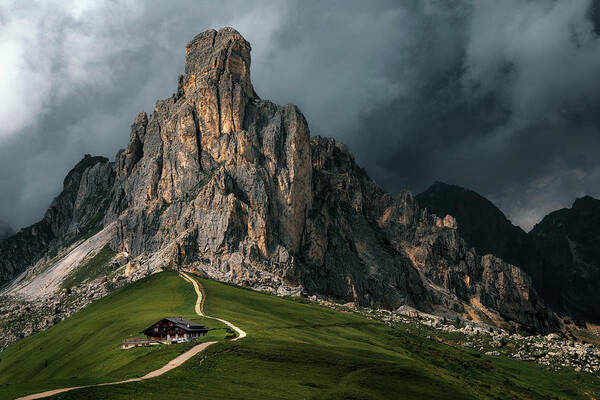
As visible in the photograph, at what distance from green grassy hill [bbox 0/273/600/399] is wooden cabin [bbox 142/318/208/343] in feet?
21.2

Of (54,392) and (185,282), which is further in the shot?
(185,282)

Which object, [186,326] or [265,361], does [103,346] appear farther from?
[265,361]

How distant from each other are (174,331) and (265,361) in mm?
24381

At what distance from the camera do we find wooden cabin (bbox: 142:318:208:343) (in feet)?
252

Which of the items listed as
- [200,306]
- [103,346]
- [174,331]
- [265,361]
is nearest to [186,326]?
[174,331]

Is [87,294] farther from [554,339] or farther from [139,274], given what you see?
[554,339]

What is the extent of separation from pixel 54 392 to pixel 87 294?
151 meters

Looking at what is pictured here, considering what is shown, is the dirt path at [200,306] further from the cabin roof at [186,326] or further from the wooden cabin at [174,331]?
the wooden cabin at [174,331]

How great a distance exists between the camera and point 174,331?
77.9 metres

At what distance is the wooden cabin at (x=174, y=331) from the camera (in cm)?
7669

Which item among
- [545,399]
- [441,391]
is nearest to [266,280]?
[545,399]

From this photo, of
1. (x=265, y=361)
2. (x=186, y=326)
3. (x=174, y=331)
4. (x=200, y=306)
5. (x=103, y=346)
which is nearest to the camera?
(x=265, y=361)

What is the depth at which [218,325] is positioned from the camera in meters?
87.4

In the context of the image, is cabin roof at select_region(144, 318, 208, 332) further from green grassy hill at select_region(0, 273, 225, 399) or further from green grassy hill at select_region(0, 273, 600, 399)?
green grassy hill at select_region(0, 273, 600, 399)
